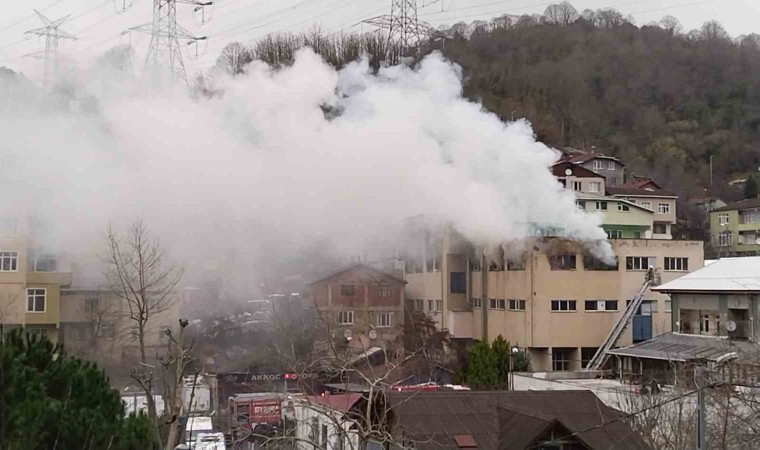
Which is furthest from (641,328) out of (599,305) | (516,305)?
(516,305)

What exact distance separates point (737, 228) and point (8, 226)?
55.7 metres

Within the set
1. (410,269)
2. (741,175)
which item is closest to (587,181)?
(410,269)

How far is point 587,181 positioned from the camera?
57.5 metres

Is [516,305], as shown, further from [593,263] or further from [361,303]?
[361,303]

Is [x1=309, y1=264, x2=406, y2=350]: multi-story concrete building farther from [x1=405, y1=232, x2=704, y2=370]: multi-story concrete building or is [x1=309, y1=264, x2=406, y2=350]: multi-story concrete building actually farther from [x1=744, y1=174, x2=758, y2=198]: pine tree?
[x1=744, y1=174, x2=758, y2=198]: pine tree

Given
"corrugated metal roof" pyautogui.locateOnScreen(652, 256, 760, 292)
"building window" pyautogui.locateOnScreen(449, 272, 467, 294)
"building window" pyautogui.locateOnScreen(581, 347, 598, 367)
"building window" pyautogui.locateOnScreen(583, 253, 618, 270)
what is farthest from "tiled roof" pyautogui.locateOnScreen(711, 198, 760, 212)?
"corrugated metal roof" pyautogui.locateOnScreen(652, 256, 760, 292)

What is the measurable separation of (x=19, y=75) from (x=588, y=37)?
238 ft

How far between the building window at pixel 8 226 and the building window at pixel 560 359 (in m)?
23.9

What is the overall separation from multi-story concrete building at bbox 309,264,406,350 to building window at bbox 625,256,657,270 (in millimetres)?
11108

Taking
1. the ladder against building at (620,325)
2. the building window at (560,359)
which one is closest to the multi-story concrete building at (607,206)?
the ladder against building at (620,325)

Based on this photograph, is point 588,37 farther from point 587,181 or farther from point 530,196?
point 530,196

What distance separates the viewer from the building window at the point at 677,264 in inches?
1750

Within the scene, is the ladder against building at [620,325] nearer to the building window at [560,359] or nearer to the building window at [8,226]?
the building window at [560,359]

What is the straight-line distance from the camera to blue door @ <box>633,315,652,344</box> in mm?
41750
